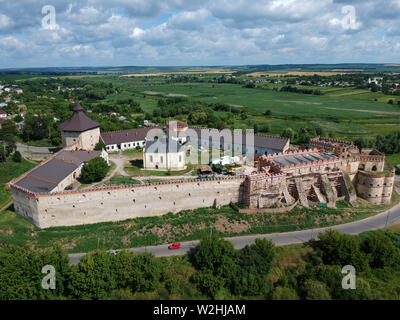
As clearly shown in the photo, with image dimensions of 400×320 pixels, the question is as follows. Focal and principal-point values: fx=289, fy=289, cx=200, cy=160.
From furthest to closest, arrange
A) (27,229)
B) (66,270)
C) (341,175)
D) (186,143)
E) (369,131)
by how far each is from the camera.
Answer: (369,131) → (186,143) → (341,175) → (27,229) → (66,270)

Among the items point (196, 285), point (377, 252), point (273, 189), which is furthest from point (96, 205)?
point (377, 252)

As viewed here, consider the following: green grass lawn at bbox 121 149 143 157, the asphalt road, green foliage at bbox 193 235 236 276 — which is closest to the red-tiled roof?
green grass lawn at bbox 121 149 143 157

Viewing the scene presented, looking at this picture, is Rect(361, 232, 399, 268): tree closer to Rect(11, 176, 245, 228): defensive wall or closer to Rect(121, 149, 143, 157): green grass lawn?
Rect(11, 176, 245, 228): defensive wall

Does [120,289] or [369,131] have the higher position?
[369,131]

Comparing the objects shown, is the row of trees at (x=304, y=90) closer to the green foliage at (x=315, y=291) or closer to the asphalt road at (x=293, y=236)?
the asphalt road at (x=293, y=236)

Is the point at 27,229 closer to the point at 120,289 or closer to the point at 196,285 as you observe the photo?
the point at 120,289

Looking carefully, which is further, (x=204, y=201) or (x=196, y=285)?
(x=204, y=201)
